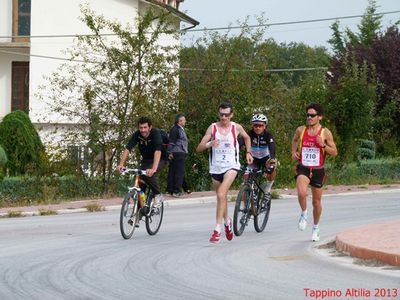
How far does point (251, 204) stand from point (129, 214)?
188 centimetres

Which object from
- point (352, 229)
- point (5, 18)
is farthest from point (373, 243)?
point (5, 18)

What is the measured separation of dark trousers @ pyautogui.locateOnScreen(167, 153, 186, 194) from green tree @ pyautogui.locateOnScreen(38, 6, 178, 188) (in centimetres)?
213

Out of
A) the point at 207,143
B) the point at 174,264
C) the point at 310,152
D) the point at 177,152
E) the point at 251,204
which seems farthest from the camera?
the point at 177,152

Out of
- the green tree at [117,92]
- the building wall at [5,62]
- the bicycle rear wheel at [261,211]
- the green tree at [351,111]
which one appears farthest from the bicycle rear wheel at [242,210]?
the building wall at [5,62]

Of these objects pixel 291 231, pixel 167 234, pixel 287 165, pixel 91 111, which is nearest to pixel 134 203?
pixel 167 234

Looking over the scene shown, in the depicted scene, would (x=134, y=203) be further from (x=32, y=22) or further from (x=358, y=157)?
(x=32, y=22)

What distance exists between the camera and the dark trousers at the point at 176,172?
2422cm

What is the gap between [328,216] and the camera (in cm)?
2044

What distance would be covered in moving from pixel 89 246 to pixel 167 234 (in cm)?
229

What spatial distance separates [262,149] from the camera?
17000 mm

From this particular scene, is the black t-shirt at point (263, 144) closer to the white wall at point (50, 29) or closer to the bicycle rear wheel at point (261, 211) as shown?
the bicycle rear wheel at point (261, 211)

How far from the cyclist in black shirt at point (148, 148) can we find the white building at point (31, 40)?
28.8 meters

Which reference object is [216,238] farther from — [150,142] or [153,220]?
[150,142]

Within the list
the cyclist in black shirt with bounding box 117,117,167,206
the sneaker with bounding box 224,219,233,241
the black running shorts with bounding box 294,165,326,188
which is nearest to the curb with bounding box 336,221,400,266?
the black running shorts with bounding box 294,165,326,188
